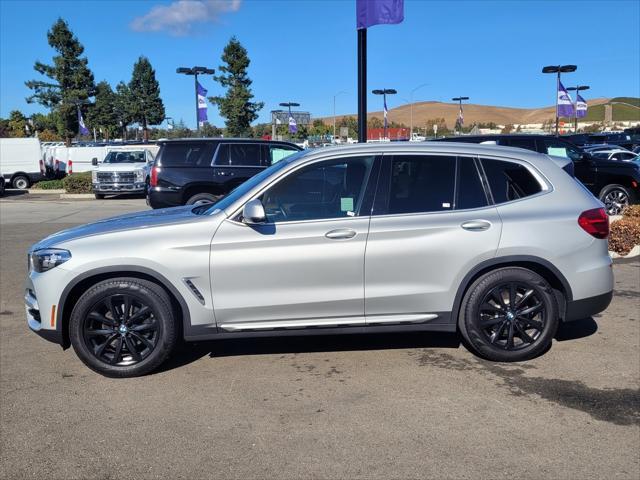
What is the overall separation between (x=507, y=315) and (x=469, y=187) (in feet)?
3.56

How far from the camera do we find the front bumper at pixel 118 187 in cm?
2257

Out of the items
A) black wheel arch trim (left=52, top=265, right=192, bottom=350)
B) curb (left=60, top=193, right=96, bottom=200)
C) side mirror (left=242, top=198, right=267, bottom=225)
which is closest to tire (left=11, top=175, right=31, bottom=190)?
curb (left=60, top=193, right=96, bottom=200)

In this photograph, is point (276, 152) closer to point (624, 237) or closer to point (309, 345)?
point (624, 237)

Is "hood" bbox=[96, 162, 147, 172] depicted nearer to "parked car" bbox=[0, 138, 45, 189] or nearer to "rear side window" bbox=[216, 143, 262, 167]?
"parked car" bbox=[0, 138, 45, 189]

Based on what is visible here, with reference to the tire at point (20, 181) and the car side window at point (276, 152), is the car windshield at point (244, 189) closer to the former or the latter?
the car side window at point (276, 152)

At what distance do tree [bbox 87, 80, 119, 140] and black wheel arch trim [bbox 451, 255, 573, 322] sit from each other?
56315mm

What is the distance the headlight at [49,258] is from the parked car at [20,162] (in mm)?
26240

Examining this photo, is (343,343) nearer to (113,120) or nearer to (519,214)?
(519,214)

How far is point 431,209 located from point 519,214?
72cm

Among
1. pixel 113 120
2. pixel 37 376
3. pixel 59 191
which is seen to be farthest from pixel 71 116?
pixel 37 376

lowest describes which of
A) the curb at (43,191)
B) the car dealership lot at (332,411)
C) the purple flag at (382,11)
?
the car dealership lot at (332,411)

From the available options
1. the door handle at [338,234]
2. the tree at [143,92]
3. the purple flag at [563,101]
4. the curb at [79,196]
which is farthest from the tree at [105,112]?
the door handle at [338,234]

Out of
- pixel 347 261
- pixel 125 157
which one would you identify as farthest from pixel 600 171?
pixel 125 157

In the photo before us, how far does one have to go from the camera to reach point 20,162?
2834cm
